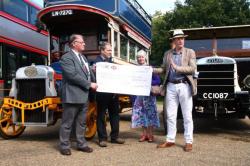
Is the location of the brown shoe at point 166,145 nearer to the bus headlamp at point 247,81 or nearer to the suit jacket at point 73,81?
the suit jacket at point 73,81

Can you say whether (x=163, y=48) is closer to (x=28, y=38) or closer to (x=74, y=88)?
(x=28, y=38)

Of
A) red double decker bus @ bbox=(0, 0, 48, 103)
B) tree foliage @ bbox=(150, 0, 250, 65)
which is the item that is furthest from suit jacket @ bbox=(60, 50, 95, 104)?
tree foliage @ bbox=(150, 0, 250, 65)

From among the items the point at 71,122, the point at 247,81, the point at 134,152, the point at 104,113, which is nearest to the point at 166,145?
the point at 134,152

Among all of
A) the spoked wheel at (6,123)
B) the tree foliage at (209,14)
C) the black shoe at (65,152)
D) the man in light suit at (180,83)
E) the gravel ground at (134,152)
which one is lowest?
the gravel ground at (134,152)

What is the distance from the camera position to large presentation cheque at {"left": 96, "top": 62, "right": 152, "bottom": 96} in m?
7.13

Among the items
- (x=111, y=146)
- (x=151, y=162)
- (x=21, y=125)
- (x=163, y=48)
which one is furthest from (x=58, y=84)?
(x=163, y=48)

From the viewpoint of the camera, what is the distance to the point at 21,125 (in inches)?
298

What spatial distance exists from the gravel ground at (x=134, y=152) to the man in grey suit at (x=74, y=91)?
24cm

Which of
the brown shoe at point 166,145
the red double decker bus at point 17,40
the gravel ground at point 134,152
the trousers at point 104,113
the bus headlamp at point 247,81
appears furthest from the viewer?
the red double decker bus at point 17,40

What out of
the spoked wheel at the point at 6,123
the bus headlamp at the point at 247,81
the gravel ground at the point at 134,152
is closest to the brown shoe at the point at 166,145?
the gravel ground at the point at 134,152

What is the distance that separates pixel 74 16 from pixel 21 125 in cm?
297

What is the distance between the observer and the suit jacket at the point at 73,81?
6312 mm

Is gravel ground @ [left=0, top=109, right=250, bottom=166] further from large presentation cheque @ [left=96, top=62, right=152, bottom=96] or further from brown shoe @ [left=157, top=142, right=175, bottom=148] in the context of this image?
large presentation cheque @ [left=96, top=62, right=152, bottom=96]

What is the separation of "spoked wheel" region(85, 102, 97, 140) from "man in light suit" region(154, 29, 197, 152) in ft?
5.12
